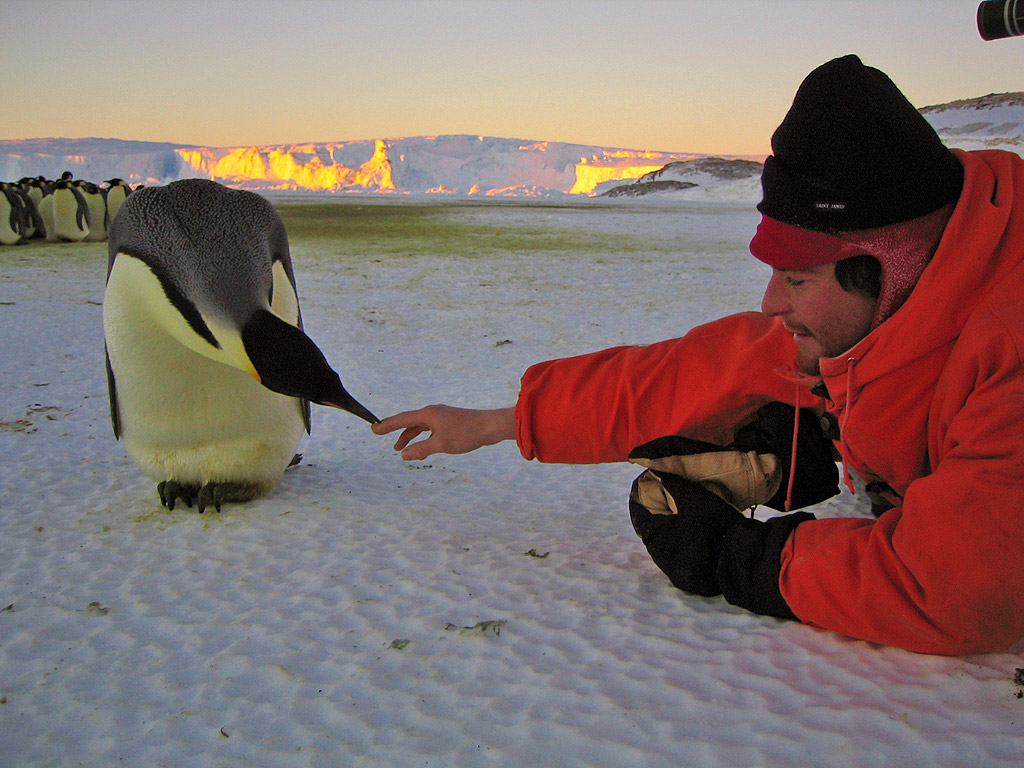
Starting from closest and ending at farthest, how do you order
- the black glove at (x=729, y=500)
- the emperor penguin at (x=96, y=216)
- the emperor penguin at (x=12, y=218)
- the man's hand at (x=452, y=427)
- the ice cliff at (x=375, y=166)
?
the black glove at (x=729, y=500) < the man's hand at (x=452, y=427) < the emperor penguin at (x=12, y=218) < the emperor penguin at (x=96, y=216) < the ice cliff at (x=375, y=166)

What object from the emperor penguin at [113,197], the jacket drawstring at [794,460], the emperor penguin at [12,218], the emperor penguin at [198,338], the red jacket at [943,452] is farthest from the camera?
the emperor penguin at [113,197]

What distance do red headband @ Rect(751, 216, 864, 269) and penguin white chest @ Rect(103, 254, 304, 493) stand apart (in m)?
1.56

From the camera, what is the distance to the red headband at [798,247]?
1.38 meters

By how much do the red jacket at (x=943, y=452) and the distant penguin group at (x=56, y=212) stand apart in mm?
12321

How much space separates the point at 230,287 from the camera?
2.22 m

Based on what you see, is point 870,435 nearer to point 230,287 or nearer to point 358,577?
point 358,577

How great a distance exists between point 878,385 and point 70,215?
45.9ft

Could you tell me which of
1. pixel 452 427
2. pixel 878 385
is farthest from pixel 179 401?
pixel 878 385

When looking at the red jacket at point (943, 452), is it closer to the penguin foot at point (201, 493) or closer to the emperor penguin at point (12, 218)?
the penguin foot at point (201, 493)

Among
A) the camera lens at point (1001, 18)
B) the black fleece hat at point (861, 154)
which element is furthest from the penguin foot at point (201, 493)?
the camera lens at point (1001, 18)

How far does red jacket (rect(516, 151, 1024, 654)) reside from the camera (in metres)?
1.20

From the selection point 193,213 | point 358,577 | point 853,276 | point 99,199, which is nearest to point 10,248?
point 99,199

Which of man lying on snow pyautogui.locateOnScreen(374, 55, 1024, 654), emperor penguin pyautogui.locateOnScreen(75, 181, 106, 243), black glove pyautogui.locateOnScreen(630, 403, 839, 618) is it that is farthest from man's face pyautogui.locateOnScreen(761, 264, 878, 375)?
emperor penguin pyautogui.locateOnScreen(75, 181, 106, 243)

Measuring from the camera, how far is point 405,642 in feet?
5.35
